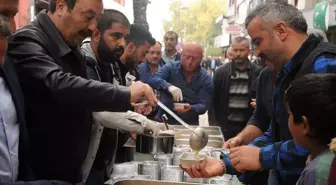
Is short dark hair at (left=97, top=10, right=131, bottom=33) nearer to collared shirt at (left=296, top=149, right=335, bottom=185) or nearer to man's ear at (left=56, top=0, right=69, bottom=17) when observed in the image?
man's ear at (left=56, top=0, right=69, bottom=17)

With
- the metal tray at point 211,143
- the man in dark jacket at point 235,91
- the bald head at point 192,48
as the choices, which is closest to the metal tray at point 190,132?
the metal tray at point 211,143

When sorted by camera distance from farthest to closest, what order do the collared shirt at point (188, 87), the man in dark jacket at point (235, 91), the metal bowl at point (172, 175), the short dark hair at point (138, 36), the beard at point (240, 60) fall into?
the beard at point (240, 60)
the man in dark jacket at point (235, 91)
the collared shirt at point (188, 87)
the short dark hair at point (138, 36)
the metal bowl at point (172, 175)

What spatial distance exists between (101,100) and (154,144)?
0.96 m

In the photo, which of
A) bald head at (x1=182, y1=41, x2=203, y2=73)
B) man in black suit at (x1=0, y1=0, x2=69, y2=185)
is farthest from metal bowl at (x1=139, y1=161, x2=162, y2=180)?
bald head at (x1=182, y1=41, x2=203, y2=73)

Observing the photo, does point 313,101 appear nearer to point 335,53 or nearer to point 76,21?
point 335,53

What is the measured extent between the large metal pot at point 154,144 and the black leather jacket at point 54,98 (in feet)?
2.37

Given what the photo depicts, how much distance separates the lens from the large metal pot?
2.62 m

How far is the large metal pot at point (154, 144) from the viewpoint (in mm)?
2621

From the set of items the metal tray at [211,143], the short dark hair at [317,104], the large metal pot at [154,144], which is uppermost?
the short dark hair at [317,104]

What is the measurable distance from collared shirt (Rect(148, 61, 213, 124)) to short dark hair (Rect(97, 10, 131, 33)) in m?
1.68

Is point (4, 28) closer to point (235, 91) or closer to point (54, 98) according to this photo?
point (54, 98)

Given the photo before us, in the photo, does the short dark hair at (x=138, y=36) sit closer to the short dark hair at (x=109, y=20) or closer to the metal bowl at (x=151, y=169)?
the short dark hair at (x=109, y=20)

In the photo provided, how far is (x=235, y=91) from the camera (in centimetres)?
458

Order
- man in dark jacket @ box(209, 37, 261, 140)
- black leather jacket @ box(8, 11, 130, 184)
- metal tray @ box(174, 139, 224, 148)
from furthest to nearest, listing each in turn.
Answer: man in dark jacket @ box(209, 37, 261, 140) → metal tray @ box(174, 139, 224, 148) → black leather jacket @ box(8, 11, 130, 184)
